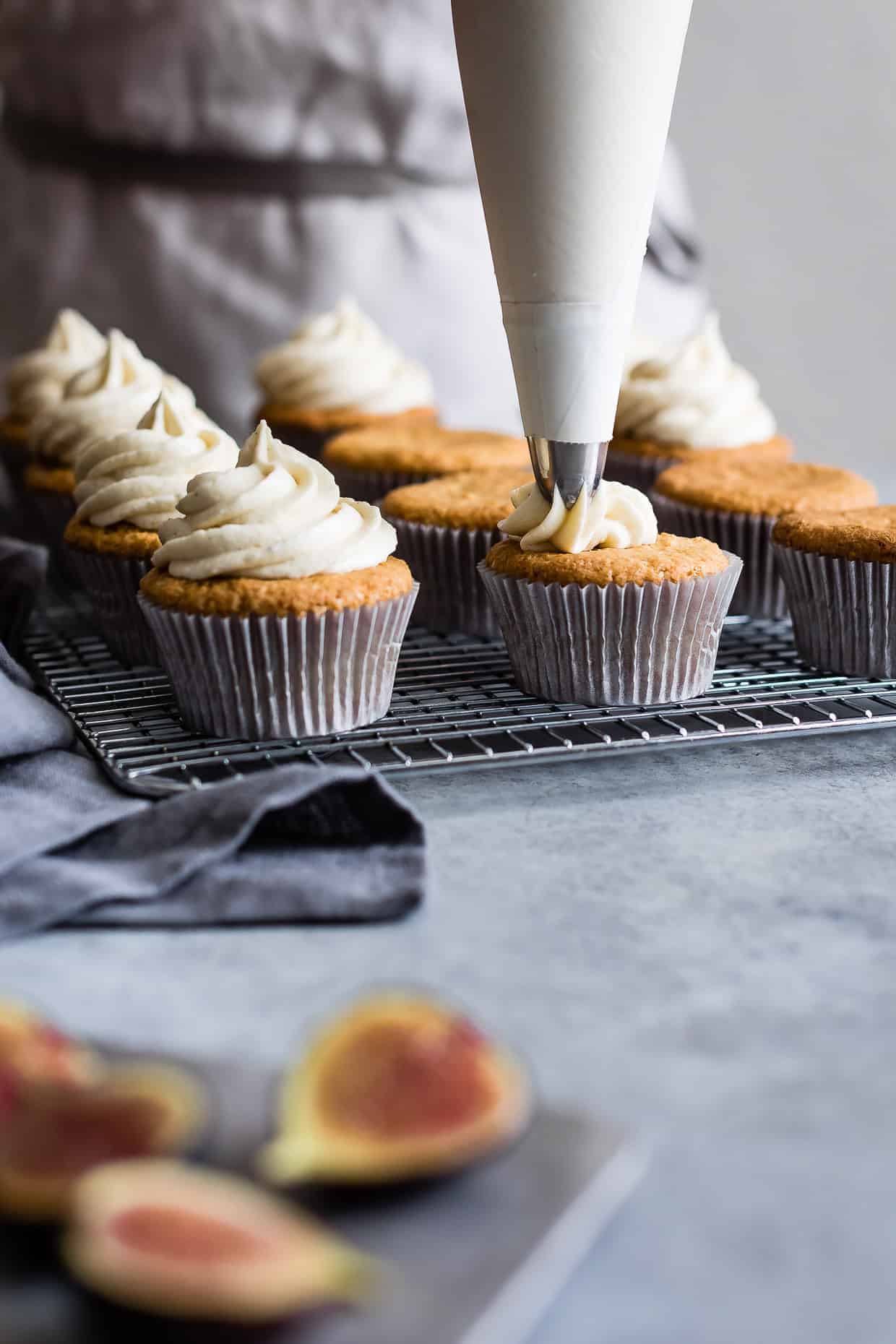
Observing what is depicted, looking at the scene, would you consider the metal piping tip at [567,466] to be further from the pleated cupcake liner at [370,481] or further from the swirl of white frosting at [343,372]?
the swirl of white frosting at [343,372]

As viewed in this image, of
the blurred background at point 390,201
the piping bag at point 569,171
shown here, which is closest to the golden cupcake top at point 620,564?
the piping bag at point 569,171

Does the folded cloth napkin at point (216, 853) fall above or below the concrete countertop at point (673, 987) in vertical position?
above

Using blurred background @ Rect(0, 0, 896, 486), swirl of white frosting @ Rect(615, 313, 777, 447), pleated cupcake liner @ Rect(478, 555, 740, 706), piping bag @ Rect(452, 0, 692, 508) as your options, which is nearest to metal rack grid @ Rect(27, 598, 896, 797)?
pleated cupcake liner @ Rect(478, 555, 740, 706)

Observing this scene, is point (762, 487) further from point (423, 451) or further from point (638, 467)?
point (423, 451)

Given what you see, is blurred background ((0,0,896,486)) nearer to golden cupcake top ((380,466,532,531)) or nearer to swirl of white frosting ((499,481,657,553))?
golden cupcake top ((380,466,532,531))

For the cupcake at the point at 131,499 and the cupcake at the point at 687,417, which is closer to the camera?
the cupcake at the point at 131,499

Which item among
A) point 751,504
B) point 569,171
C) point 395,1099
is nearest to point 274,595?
point 569,171

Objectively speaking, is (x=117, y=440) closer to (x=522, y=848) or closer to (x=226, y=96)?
(x=522, y=848)

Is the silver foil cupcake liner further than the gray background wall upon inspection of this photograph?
No
